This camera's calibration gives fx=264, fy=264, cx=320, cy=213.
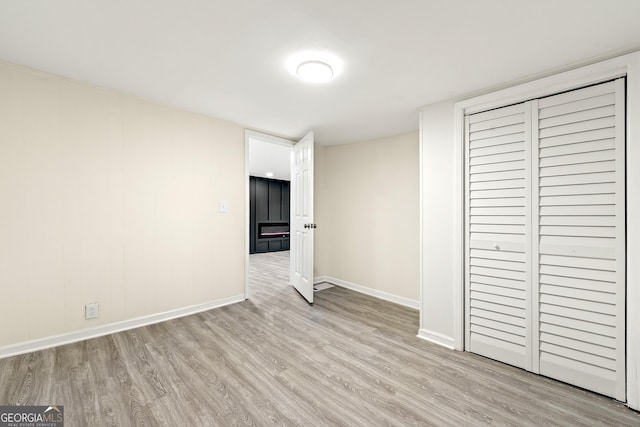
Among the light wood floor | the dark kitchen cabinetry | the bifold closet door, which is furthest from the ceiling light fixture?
the dark kitchen cabinetry

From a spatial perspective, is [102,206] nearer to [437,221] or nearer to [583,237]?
[437,221]

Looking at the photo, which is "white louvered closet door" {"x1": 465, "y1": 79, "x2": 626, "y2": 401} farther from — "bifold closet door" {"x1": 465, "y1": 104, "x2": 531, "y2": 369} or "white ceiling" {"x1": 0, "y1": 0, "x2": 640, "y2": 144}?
"white ceiling" {"x1": 0, "y1": 0, "x2": 640, "y2": 144}

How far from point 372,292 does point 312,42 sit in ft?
10.4

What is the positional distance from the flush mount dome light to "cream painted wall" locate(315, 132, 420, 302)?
1804 millimetres

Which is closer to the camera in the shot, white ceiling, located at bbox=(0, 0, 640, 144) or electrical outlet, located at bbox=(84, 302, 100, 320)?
white ceiling, located at bbox=(0, 0, 640, 144)

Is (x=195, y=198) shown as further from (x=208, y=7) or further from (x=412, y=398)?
(x=412, y=398)

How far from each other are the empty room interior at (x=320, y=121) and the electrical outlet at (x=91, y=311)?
0.06 ft

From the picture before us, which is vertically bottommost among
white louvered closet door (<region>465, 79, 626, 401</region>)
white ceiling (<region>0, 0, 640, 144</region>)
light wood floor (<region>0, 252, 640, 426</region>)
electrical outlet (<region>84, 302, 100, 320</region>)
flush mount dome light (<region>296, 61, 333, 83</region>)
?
light wood floor (<region>0, 252, 640, 426</region>)

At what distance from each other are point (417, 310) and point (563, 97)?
2.47 m

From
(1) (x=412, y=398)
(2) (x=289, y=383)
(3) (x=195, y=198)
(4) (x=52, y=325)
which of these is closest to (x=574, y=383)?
(1) (x=412, y=398)

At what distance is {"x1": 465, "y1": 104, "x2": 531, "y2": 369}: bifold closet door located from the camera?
79.0 inches

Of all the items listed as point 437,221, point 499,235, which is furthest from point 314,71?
point 499,235

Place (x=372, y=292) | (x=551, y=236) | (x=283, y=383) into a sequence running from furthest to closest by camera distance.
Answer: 1. (x=372, y=292)
2. (x=551, y=236)
3. (x=283, y=383)

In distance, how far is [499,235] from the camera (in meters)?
2.12
